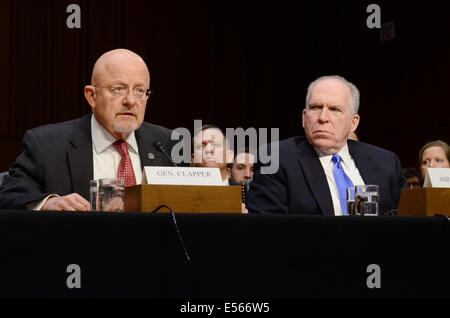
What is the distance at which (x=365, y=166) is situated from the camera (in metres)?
2.74

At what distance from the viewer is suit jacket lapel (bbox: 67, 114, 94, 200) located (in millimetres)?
2486

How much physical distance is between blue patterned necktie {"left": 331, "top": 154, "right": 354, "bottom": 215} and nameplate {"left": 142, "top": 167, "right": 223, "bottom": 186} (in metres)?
0.81

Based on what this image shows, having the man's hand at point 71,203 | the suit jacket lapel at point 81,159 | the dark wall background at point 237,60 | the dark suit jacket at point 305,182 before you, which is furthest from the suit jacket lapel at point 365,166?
the dark wall background at point 237,60

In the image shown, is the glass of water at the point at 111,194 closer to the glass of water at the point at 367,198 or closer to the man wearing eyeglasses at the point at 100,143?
the man wearing eyeglasses at the point at 100,143

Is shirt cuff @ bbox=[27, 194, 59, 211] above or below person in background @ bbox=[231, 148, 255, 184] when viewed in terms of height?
below

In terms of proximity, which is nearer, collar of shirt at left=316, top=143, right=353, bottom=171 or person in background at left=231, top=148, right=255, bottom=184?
collar of shirt at left=316, top=143, right=353, bottom=171

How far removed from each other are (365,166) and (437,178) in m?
0.71

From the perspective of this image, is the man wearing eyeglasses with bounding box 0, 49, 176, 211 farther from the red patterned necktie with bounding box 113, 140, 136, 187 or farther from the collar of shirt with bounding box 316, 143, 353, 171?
the collar of shirt with bounding box 316, 143, 353, 171

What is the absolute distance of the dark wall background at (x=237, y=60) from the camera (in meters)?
5.80

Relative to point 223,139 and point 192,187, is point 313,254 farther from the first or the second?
point 223,139

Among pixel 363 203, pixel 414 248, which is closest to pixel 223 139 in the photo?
pixel 363 203

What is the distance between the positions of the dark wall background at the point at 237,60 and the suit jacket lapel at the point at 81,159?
141 inches

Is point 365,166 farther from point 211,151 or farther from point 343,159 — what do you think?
point 211,151

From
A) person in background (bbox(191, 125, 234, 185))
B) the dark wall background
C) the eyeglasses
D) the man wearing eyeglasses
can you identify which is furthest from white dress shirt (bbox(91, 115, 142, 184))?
the dark wall background
